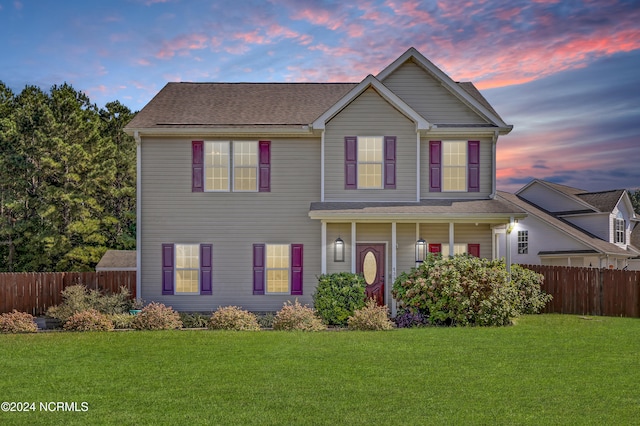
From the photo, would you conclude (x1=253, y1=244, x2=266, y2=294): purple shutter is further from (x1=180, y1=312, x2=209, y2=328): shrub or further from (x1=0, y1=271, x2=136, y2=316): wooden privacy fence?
(x1=0, y1=271, x2=136, y2=316): wooden privacy fence

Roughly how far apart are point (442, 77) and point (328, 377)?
12748 mm

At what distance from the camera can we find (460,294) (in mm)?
16172

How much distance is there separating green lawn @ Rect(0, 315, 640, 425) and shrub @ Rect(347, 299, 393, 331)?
84cm

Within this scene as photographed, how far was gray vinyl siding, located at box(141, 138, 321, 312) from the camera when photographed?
63.8 feet

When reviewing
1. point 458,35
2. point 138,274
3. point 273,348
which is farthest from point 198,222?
point 458,35

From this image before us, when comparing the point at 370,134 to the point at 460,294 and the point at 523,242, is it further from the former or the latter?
the point at 523,242

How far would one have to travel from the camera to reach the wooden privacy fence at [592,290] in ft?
68.0

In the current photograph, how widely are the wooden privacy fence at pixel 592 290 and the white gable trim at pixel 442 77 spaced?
255 inches

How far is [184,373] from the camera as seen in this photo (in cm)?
1003

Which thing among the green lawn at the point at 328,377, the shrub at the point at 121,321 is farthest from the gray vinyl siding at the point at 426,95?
the shrub at the point at 121,321

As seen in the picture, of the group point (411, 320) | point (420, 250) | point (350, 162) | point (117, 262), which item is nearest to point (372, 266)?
point (420, 250)

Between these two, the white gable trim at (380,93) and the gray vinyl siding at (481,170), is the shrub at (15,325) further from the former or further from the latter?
the gray vinyl siding at (481,170)

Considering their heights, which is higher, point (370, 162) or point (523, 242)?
point (370, 162)

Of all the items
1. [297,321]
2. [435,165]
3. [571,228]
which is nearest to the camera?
[297,321]
